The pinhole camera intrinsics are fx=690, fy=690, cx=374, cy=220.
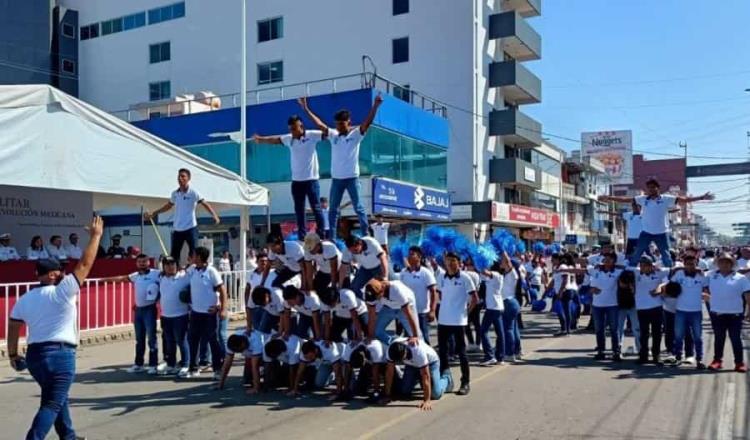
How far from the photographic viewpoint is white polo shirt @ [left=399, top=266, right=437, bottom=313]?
9.87 meters

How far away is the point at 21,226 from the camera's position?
55.0 ft

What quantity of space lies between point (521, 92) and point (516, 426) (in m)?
36.9

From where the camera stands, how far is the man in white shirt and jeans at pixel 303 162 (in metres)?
9.99

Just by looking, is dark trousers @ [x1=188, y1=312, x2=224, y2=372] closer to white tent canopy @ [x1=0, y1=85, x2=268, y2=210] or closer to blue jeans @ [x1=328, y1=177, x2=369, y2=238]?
blue jeans @ [x1=328, y1=177, x2=369, y2=238]

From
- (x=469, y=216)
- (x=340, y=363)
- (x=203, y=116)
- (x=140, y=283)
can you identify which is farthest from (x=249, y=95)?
(x=340, y=363)

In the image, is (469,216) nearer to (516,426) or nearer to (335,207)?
(335,207)

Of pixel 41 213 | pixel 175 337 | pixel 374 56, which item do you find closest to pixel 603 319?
pixel 175 337

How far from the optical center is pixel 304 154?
10.1 meters

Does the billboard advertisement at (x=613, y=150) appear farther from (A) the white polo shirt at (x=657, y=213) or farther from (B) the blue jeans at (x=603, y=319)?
(B) the blue jeans at (x=603, y=319)

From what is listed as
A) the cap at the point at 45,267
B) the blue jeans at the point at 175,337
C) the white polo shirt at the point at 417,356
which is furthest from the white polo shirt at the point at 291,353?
the cap at the point at 45,267

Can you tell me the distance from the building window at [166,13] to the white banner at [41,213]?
29.9 meters

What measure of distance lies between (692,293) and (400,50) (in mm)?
29045

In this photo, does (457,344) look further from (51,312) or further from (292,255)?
(51,312)

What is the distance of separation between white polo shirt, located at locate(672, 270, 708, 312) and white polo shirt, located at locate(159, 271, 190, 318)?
25.7 feet
